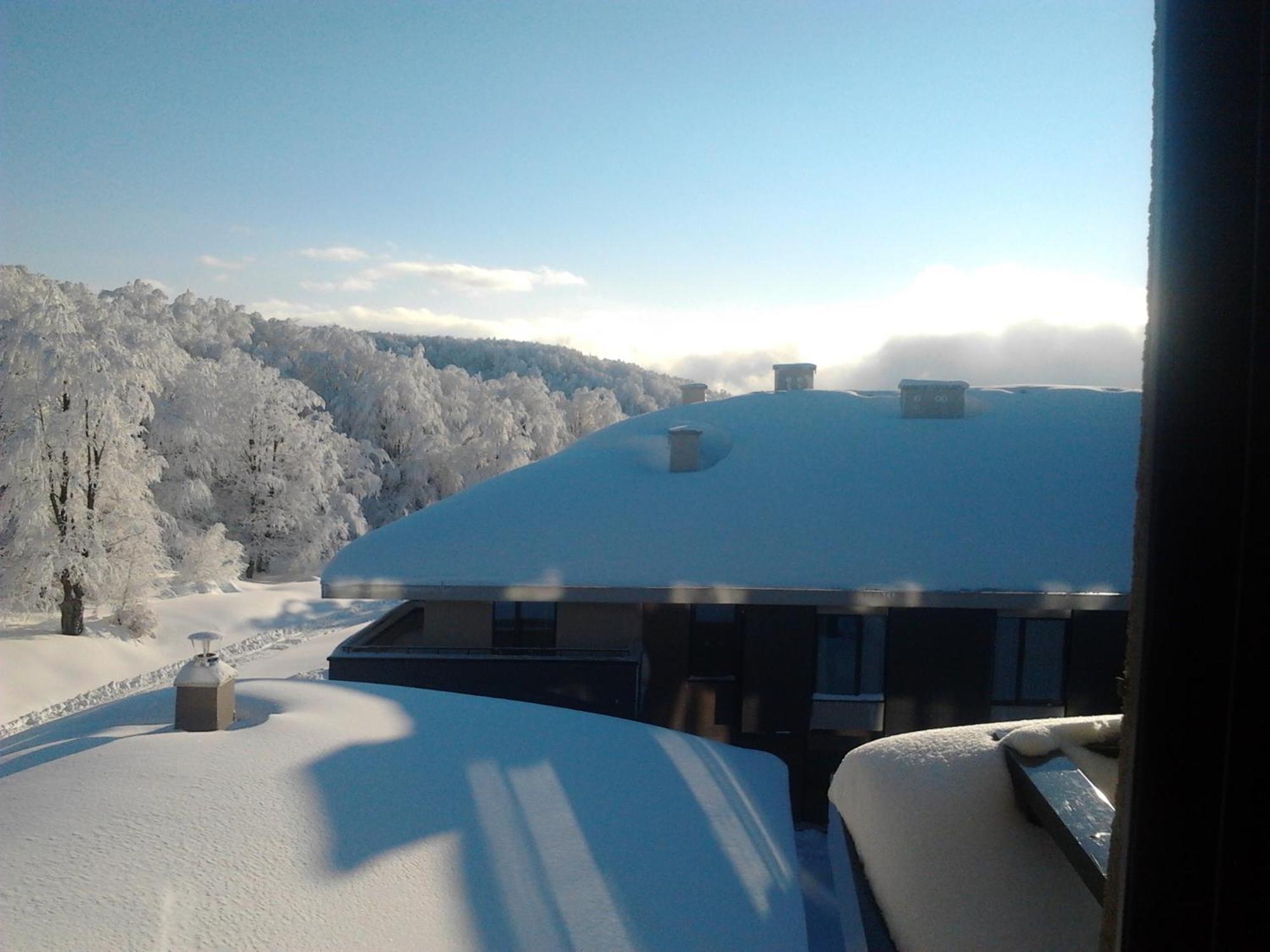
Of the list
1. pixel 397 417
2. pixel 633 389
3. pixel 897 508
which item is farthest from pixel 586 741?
pixel 633 389

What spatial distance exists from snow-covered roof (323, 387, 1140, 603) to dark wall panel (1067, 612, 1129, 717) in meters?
0.82

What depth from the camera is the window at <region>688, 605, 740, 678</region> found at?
36.6 ft

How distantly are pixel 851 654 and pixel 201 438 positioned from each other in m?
30.2

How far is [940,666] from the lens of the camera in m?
10.7

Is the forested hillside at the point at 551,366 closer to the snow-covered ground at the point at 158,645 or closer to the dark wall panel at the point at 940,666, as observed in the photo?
the snow-covered ground at the point at 158,645

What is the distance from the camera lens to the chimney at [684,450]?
43.5ft

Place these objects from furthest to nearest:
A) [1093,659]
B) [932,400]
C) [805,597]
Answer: [932,400], [1093,659], [805,597]

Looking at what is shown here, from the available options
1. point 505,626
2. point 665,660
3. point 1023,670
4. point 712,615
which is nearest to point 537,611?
point 505,626

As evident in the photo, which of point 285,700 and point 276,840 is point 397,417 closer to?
point 285,700

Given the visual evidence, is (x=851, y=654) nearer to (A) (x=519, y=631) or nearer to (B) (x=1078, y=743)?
(A) (x=519, y=631)

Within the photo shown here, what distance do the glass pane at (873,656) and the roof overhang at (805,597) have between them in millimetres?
895

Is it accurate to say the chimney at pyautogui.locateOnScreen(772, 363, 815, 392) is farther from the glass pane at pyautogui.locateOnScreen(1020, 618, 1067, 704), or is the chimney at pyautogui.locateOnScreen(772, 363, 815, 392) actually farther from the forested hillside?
the forested hillside

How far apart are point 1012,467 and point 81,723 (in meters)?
12.8

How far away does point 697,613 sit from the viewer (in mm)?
11242
